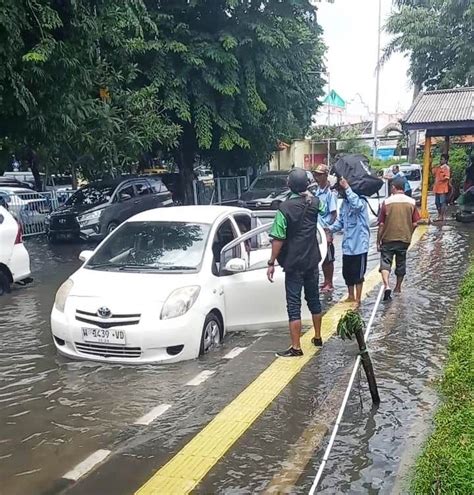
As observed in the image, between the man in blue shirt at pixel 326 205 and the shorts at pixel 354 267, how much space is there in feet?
2.43

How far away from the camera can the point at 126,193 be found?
682 inches

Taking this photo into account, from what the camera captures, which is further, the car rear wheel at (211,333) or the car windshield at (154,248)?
the car windshield at (154,248)

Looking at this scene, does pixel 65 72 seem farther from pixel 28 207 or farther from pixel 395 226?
pixel 28 207

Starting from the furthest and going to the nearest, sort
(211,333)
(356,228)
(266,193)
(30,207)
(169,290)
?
(266,193) < (30,207) < (356,228) < (211,333) < (169,290)

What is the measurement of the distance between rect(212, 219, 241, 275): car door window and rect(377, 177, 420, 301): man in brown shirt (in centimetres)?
219

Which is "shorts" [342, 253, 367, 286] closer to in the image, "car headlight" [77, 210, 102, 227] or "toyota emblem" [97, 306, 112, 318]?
"toyota emblem" [97, 306, 112, 318]

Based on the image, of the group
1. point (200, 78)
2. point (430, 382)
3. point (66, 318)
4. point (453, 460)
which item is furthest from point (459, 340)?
point (200, 78)

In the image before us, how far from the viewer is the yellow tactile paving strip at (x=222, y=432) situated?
12.2 feet

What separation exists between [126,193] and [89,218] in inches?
63.3

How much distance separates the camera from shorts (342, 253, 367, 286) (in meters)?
7.82

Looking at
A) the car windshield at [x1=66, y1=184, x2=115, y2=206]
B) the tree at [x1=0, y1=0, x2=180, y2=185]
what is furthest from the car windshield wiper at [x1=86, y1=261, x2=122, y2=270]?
the car windshield at [x1=66, y1=184, x2=115, y2=206]

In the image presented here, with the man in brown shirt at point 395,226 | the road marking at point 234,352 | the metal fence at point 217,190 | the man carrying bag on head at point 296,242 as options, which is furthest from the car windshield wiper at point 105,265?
the metal fence at point 217,190

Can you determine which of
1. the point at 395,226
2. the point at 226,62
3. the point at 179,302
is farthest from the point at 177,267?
the point at 226,62

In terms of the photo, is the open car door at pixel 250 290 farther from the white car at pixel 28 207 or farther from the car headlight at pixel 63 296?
the white car at pixel 28 207
